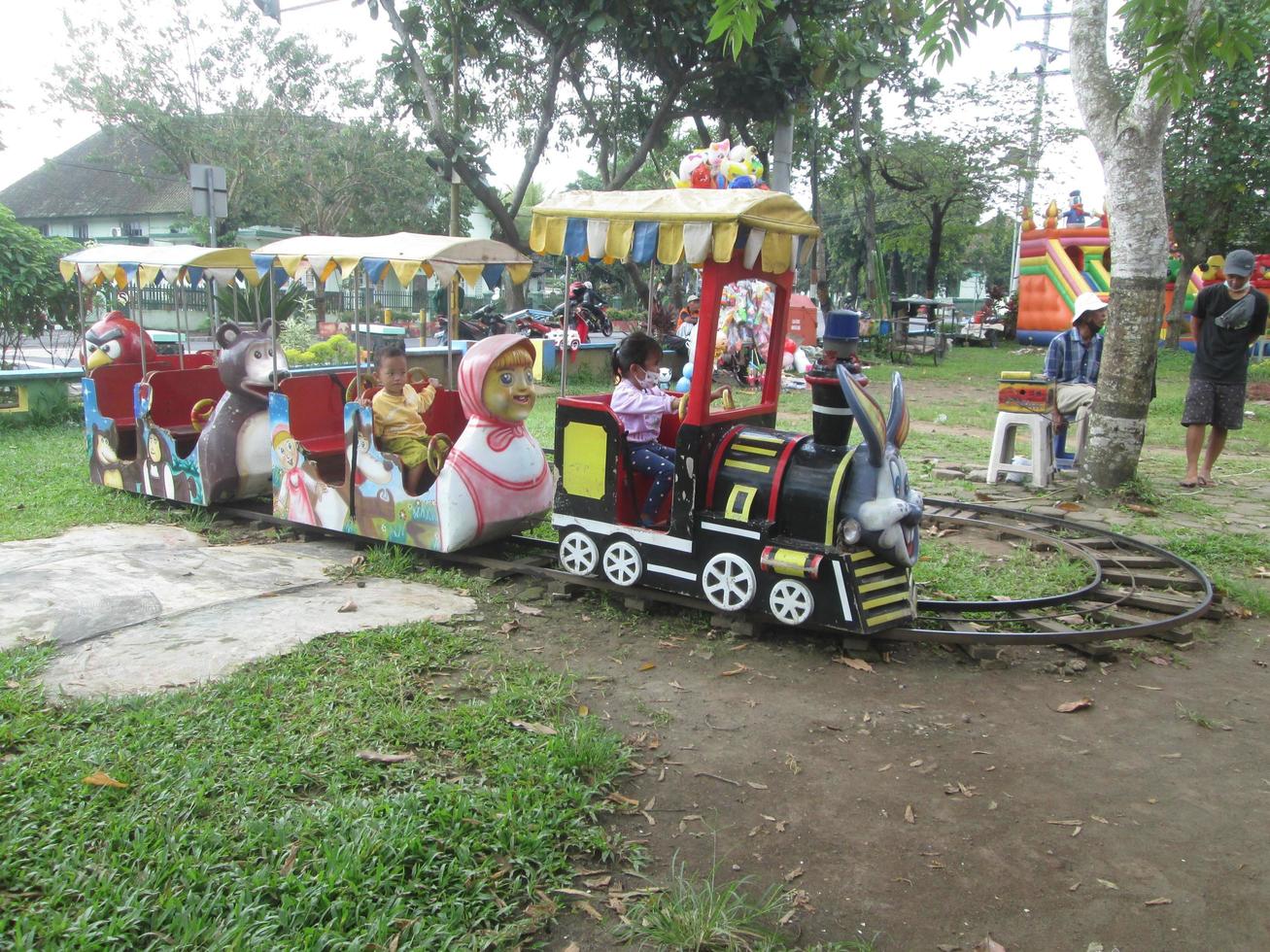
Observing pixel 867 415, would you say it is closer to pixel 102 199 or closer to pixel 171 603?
pixel 171 603

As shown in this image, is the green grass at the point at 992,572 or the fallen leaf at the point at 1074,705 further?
the green grass at the point at 992,572

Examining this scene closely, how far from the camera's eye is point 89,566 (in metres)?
6.07

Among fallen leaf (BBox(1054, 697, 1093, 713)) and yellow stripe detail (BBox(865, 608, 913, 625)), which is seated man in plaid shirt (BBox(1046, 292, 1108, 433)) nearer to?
yellow stripe detail (BBox(865, 608, 913, 625))

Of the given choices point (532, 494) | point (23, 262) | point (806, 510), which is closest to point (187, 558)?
point (532, 494)

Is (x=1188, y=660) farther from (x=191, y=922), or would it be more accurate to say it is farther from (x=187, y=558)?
(x=187, y=558)

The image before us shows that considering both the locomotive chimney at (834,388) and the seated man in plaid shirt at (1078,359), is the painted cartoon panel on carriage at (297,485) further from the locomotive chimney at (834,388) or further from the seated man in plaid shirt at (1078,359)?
the seated man in plaid shirt at (1078,359)

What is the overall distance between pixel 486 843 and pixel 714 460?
8.75 ft

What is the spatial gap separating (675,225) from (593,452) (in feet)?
4.52

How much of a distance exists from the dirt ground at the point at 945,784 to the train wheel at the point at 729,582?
0.22m

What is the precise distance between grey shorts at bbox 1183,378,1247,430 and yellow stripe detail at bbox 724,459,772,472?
5259 millimetres

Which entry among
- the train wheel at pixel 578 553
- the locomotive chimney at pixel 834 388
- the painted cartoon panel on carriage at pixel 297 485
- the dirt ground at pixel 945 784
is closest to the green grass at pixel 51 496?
the painted cartoon panel on carriage at pixel 297 485

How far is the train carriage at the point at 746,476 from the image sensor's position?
15.9 feet

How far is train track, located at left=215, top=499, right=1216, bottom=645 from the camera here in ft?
16.9

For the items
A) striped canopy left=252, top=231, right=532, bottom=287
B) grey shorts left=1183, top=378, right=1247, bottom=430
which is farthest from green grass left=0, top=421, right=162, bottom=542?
grey shorts left=1183, top=378, right=1247, bottom=430
